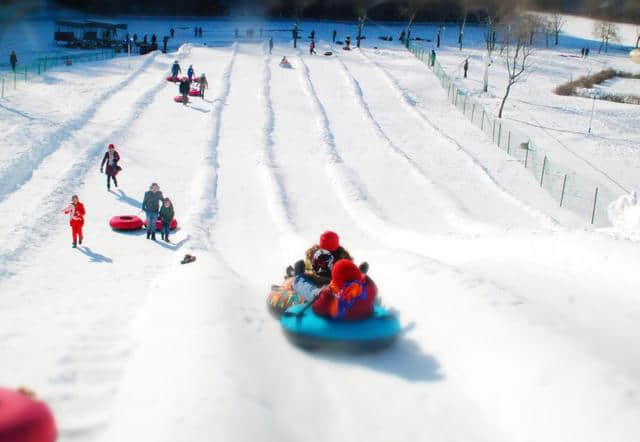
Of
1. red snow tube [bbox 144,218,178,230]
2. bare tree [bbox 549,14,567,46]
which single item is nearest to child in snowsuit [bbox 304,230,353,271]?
red snow tube [bbox 144,218,178,230]

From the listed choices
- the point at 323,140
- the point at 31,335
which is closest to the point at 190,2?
the point at 323,140

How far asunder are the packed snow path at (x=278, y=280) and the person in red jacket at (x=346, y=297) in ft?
1.70

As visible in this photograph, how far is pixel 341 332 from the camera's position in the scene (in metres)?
7.56

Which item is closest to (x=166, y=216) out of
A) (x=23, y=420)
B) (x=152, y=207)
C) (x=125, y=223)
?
(x=152, y=207)

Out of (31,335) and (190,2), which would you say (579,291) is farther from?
(190,2)

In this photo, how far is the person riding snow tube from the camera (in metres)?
7.54

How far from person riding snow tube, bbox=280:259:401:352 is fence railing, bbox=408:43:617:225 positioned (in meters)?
10.6

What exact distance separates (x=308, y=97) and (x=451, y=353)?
2510cm

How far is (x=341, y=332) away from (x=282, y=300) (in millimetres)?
1164

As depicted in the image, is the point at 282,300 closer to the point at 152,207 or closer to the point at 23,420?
the point at 23,420

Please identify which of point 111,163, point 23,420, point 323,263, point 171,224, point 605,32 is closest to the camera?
point 23,420

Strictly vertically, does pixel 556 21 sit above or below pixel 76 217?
above

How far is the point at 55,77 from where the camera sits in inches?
1288

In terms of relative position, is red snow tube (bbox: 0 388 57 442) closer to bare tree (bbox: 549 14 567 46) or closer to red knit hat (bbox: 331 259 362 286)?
red knit hat (bbox: 331 259 362 286)
